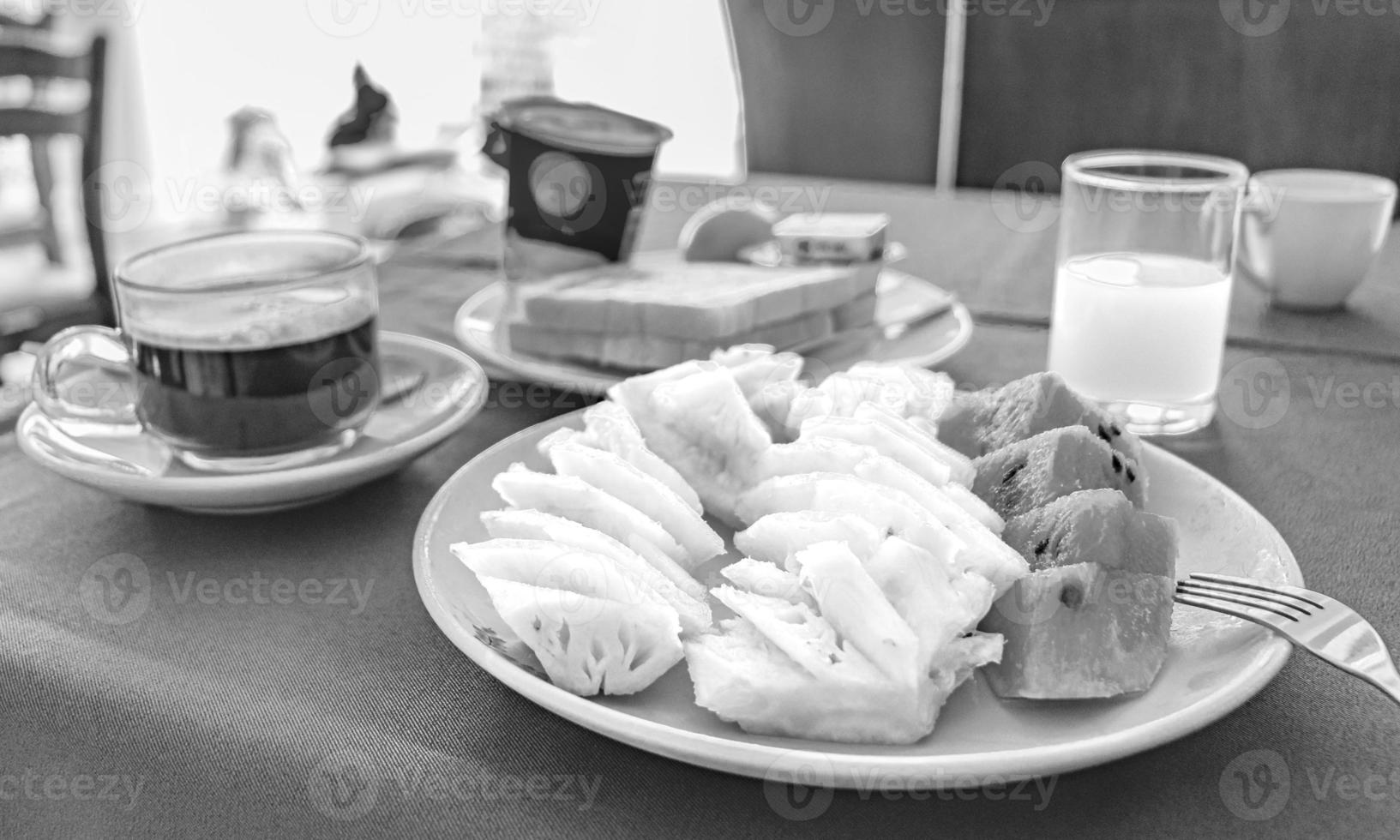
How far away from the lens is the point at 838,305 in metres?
1.18

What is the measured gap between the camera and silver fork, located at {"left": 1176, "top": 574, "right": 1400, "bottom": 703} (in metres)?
0.54

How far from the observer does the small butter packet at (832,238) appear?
1.23 m

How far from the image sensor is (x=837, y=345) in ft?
3.85

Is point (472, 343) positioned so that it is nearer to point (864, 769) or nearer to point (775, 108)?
point (864, 769)

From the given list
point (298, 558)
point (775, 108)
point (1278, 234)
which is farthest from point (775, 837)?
point (775, 108)

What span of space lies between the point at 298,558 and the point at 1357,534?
29.9 inches

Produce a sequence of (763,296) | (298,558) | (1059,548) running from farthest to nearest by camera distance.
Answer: (763,296) < (298,558) < (1059,548)

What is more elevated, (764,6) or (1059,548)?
(764,6)

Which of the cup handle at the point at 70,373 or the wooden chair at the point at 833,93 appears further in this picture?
the wooden chair at the point at 833,93

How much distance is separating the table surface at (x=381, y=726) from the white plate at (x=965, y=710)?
3 centimetres

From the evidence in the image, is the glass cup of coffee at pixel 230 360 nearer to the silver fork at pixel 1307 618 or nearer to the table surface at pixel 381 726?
the table surface at pixel 381 726

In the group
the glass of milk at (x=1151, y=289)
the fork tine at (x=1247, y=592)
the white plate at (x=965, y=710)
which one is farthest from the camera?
the glass of milk at (x=1151, y=289)

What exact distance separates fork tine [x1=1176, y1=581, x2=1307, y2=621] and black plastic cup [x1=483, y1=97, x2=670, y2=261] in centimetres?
80

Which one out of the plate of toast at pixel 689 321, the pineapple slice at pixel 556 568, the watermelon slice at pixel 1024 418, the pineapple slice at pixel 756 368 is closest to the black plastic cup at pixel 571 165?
the plate of toast at pixel 689 321
